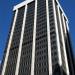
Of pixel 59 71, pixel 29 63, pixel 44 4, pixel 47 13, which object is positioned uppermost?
pixel 44 4

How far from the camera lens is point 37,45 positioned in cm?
15262

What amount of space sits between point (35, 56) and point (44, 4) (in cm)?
5907

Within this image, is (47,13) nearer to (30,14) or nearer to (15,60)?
(30,14)

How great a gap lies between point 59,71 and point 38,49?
93.5ft

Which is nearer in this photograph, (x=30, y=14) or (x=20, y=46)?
(x=20, y=46)

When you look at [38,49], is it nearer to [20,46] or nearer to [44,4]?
[20,46]

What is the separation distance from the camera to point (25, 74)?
5468 inches

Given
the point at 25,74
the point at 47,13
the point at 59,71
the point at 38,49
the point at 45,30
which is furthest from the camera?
the point at 47,13

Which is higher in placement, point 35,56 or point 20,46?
point 20,46

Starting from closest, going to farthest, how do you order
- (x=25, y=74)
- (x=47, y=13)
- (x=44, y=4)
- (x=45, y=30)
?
(x=25, y=74) < (x=45, y=30) < (x=47, y=13) < (x=44, y=4)

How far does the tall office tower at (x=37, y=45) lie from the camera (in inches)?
5369

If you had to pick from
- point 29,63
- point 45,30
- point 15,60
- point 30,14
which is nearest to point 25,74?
point 29,63

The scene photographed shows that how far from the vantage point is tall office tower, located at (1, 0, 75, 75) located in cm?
13638

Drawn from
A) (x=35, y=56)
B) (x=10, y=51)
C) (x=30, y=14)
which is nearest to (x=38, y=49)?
(x=35, y=56)
